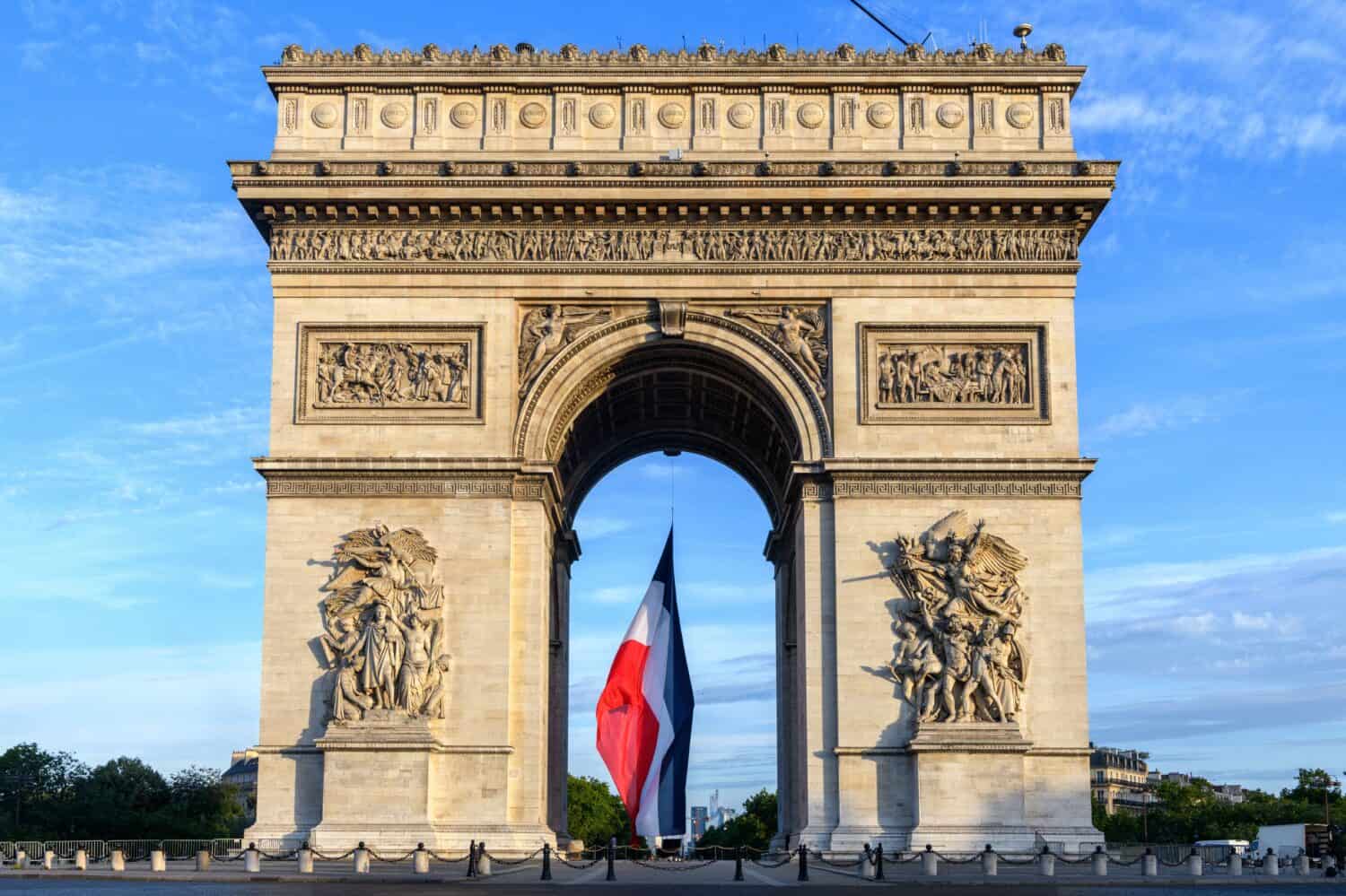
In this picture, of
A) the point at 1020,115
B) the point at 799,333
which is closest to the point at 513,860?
the point at 799,333

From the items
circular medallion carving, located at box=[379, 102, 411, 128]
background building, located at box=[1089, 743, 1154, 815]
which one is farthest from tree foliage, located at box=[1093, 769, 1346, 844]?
circular medallion carving, located at box=[379, 102, 411, 128]

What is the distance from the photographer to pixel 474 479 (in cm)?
3278

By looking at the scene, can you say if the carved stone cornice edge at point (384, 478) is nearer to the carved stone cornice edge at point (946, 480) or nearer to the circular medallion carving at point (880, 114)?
the carved stone cornice edge at point (946, 480)

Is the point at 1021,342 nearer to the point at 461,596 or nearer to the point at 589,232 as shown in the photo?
the point at 589,232

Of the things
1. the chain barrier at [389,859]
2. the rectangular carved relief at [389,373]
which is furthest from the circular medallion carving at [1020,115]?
the chain barrier at [389,859]

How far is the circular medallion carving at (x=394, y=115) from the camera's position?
113 feet

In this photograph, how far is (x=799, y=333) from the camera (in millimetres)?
33656

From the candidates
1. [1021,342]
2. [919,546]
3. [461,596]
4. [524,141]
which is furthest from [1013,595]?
[524,141]

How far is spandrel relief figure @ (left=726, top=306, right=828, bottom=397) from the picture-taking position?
110 feet

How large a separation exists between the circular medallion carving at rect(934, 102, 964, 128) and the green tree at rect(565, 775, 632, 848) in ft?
264

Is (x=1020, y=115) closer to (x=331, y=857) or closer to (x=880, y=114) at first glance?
(x=880, y=114)

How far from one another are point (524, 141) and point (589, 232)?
8.10ft

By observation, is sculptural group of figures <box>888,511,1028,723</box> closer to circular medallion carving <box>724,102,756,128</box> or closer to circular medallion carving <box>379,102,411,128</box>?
circular medallion carving <box>724,102,756,128</box>

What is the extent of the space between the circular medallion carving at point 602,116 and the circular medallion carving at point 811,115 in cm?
390
